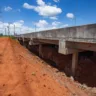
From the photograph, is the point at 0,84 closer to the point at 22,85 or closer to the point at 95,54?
the point at 22,85

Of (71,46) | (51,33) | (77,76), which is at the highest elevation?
(51,33)

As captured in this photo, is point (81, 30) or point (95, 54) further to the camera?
point (95, 54)

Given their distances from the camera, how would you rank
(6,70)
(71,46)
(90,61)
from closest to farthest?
(6,70) < (71,46) < (90,61)

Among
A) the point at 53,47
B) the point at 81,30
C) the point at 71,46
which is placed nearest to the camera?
the point at 81,30

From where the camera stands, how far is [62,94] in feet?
21.9

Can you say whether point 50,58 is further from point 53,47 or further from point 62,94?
point 62,94

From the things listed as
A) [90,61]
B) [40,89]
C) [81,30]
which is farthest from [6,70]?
[90,61]

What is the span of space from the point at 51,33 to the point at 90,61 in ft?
15.1

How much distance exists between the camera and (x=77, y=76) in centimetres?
1112

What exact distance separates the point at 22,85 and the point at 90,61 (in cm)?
851

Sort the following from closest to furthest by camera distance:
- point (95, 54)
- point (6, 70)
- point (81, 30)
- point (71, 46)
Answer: point (81, 30) → point (6, 70) → point (71, 46) → point (95, 54)

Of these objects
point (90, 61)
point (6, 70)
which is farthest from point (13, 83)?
point (90, 61)

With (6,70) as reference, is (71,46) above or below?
above

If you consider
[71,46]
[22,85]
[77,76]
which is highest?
[71,46]
